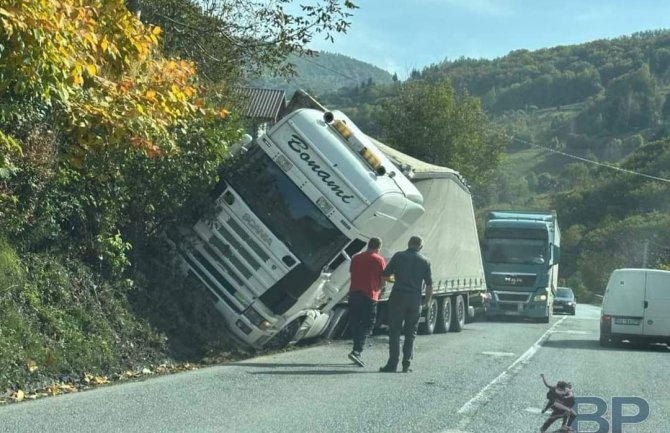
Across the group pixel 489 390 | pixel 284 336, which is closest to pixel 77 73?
pixel 489 390

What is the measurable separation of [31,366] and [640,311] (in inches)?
536

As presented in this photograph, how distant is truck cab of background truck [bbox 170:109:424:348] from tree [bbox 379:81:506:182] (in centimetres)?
2986

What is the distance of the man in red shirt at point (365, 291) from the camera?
40.5 ft

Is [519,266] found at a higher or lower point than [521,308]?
higher

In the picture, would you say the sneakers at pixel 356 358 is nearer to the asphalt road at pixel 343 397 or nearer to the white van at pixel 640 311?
the asphalt road at pixel 343 397

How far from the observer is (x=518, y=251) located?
29.4 m

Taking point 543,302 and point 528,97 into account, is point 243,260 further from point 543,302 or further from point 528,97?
point 528,97

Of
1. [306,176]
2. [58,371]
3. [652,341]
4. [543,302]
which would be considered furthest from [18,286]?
[543,302]

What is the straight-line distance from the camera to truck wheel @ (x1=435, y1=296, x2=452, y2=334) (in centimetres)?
2178

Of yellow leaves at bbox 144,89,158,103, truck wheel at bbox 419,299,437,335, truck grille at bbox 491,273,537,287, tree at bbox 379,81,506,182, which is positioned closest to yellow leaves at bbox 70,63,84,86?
yellow leaves at bbox 144,89,158,103

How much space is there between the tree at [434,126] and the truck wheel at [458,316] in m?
20.3

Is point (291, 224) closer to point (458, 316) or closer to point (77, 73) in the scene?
point (77, 73)

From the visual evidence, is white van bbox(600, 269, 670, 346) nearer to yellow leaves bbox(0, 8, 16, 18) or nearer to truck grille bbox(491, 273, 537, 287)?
truck grille bbox(491, 273, 537, 287)

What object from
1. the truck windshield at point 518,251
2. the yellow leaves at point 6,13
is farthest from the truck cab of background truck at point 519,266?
the yellow leaves at point 6,13
